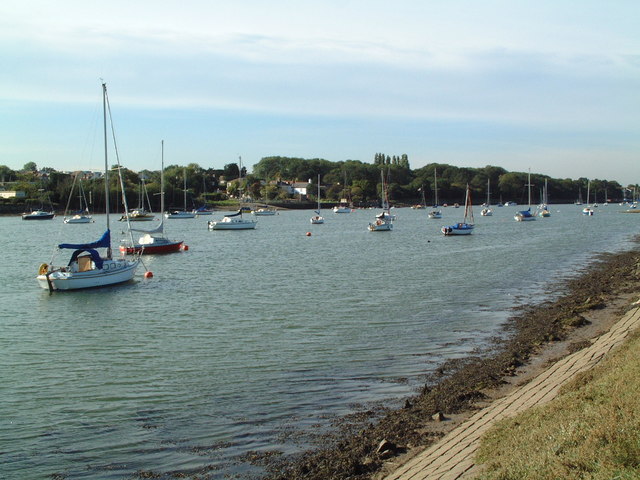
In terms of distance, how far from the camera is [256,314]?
2920 cm

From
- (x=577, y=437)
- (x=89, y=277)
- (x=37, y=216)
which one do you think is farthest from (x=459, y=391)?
(x=37, y=216)

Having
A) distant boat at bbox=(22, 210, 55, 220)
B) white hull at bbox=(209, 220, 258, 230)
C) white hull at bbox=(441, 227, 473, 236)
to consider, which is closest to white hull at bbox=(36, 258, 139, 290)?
white hull at bbox=(441, 227, 473, 236)

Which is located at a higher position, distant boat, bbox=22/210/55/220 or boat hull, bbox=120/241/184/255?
distant boat, bbox=22/210/55/220

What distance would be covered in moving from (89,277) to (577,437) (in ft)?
113

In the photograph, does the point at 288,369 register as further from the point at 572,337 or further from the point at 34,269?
the point at 34,269

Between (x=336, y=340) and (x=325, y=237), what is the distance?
214 ft

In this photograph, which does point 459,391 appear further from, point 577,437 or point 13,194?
point 13,194

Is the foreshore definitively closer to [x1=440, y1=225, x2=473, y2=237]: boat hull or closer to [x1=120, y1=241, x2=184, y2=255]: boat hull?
[x1=120, y1=241, x2=184, y2=255]: boat hull

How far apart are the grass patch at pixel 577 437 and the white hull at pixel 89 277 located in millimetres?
32020

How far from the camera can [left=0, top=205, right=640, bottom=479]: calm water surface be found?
13922mm

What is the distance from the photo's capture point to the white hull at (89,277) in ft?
123

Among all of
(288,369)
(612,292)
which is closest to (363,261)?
(612,292)

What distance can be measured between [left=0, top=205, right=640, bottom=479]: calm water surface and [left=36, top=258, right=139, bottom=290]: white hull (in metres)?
0.57

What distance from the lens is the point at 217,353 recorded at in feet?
71.7
